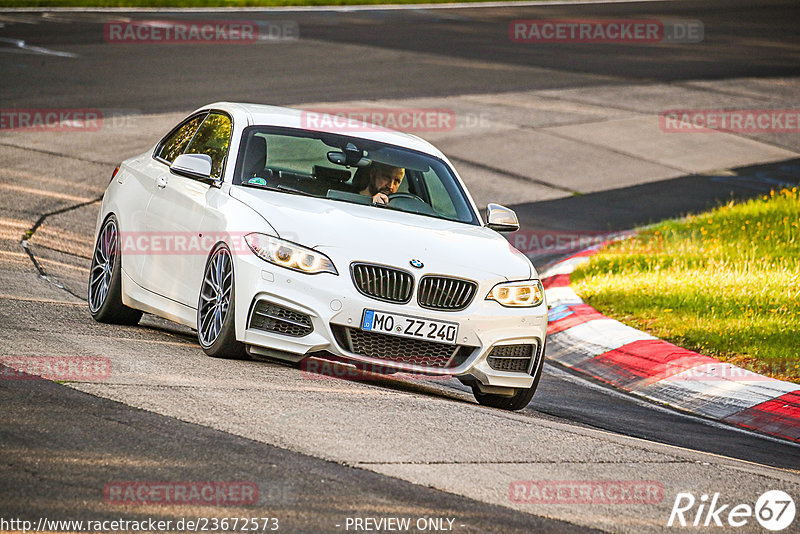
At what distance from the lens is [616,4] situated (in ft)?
141

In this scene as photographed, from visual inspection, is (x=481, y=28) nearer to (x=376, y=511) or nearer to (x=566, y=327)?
(x=566, y=327)

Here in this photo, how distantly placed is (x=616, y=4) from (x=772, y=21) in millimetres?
5490

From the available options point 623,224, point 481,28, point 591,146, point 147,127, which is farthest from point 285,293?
point 481,28

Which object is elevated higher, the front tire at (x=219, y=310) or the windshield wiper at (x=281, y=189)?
the windshield wiper at (x=281, y=189)

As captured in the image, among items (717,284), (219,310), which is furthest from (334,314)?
(717,284)
